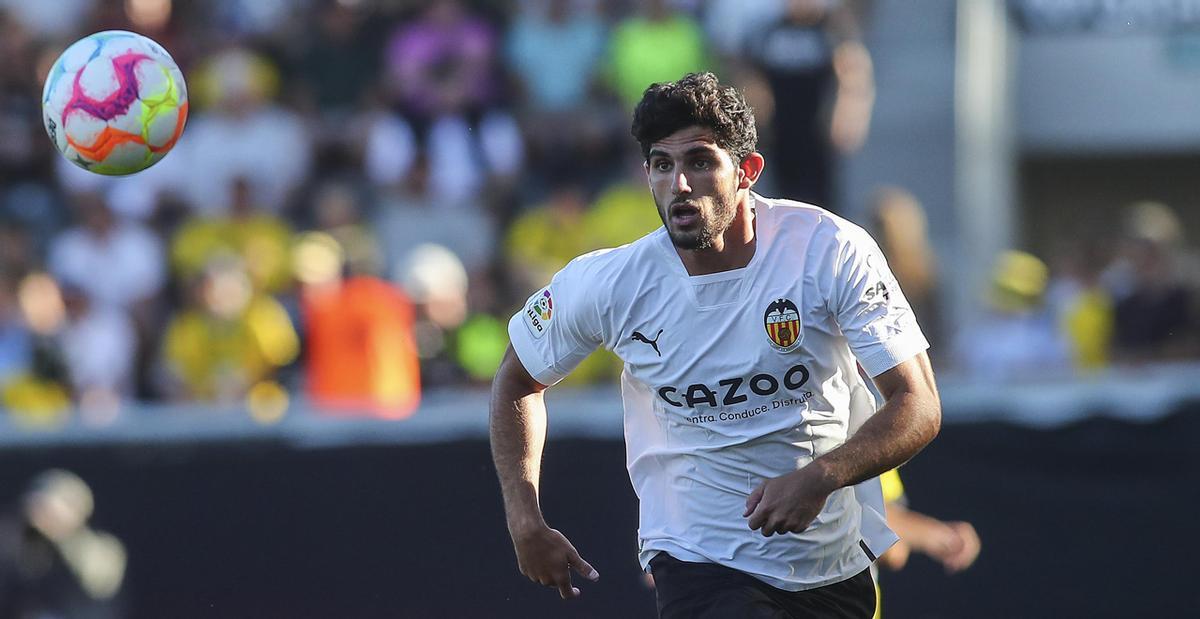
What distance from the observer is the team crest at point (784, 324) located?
5.27 metres

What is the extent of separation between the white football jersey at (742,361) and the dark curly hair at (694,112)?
1.13ft

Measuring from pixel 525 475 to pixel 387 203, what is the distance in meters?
7.70

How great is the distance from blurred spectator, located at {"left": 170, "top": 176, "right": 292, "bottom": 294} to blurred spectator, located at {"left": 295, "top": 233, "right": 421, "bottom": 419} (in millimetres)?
875

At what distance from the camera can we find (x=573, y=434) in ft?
30.2

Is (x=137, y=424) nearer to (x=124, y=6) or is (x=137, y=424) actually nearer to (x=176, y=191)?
(x=176, y=191)

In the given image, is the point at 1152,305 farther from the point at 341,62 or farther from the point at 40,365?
the point at 40,365

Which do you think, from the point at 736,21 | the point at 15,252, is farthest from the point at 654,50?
the point at 15,252

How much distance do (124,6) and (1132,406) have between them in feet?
30.4

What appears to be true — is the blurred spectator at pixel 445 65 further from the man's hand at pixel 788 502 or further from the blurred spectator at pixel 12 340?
the man's hand at pixel 788 502

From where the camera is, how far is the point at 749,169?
5406 millimetres

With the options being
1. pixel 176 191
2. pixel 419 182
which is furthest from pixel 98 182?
pixel 419 182

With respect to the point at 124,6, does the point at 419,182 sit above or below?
below

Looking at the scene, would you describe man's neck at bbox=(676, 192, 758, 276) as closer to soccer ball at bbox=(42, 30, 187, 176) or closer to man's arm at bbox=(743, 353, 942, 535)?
man's arm at bbox=(743, 353, 942, 535)

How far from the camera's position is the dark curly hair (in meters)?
5.18
